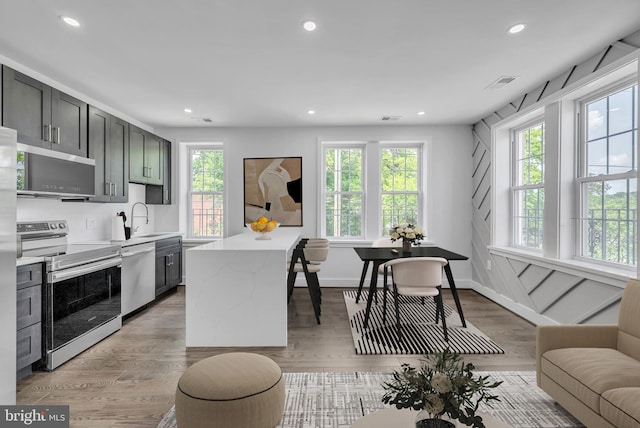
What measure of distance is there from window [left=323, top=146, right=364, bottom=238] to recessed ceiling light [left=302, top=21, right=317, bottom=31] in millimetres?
2996

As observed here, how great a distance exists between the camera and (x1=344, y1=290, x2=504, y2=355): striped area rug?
287cm

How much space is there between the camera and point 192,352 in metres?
2.82

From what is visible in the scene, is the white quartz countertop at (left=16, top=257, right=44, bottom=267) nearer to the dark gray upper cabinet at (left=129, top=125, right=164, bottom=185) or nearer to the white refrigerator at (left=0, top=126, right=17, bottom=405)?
the white refrigerator at (left=0, top=126, right=17, bottom=405)

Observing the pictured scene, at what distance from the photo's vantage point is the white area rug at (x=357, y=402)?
190cm

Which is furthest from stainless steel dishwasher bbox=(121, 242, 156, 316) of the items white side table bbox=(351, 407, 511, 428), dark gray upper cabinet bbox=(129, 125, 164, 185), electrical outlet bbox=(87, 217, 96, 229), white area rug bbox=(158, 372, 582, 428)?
white side table bbox=(351, 407, 511, 428)

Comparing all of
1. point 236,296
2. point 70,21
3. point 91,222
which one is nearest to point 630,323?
point 236,296

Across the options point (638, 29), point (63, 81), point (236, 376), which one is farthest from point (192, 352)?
point (638, 29)

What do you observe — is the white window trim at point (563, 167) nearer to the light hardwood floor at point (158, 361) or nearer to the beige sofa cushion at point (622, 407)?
the light hardwood floor at point (158, 361)

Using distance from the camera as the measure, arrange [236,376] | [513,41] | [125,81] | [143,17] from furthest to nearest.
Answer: [125,81]
[513,41]
[143,17]
[236,376]

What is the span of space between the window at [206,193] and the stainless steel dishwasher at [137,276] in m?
1.33

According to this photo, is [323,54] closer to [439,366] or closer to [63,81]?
[439,366]

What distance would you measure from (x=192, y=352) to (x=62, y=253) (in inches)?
54.3

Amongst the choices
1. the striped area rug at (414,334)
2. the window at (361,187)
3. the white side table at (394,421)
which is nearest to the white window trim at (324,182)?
the window at (361,187)

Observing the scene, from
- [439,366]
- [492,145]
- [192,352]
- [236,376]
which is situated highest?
[492,145]
